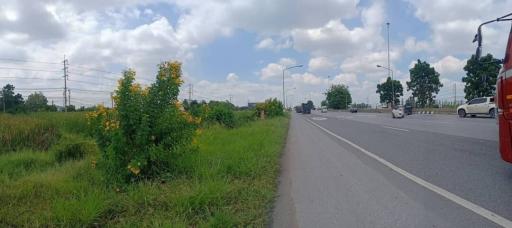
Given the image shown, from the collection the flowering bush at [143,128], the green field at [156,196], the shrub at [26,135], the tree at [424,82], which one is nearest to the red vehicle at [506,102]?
the green field at [156,196]

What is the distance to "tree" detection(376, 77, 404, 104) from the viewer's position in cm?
9638

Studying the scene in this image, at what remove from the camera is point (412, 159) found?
9.70 m

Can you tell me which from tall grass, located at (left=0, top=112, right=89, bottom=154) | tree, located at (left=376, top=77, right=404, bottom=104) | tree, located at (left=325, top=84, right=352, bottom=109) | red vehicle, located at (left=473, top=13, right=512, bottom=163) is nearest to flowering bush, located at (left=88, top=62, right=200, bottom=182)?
red vehicle, located at (left=473, top=13, right=512, bottom=163)

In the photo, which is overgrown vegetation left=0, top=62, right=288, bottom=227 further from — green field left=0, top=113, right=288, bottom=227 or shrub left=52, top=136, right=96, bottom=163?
shrub left=52, top=136, right=96, bottom=163

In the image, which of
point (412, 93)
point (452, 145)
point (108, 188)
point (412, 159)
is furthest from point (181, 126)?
point (412, 93)

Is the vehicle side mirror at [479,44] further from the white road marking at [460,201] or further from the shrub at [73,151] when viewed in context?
the shrub at [73,151]

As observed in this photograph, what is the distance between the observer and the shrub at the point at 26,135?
12941 mm

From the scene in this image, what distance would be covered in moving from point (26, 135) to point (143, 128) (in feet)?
30.2

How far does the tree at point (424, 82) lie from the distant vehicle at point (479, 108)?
125 feet

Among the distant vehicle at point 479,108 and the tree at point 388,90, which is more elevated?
the tree at point 388,90

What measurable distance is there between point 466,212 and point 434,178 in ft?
7.47

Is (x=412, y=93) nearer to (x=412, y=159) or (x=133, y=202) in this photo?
(x=412, y=159)

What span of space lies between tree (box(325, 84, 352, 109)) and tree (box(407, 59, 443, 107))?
66303 mm

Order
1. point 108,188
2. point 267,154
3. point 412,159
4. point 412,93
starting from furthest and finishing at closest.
Result: point 412,93, point 267,154, point 412,159, point 108,188
